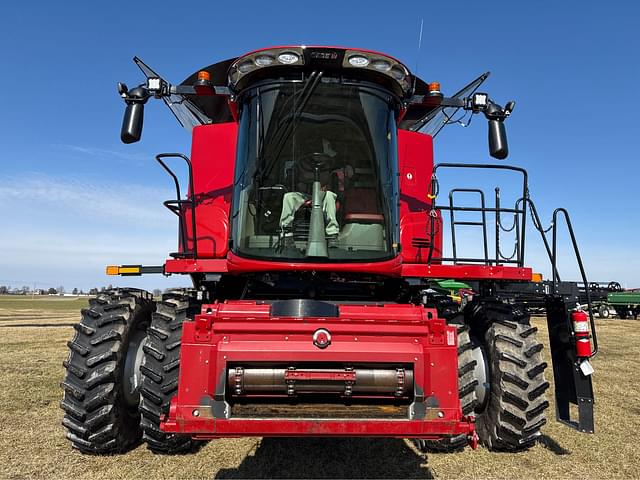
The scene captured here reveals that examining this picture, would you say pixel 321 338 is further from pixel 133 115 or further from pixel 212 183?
pixel 212 183

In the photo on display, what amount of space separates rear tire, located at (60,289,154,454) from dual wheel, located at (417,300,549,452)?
2761mm

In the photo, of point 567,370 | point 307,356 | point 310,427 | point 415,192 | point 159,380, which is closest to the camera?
point 310,427

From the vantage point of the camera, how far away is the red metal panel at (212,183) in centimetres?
485

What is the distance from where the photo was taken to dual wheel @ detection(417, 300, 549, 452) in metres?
4.28

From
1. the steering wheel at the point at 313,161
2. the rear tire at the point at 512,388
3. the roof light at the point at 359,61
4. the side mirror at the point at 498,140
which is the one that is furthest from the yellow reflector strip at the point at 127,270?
the side mirror at the point at 498,140

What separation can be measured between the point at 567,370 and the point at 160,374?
12.5 ft

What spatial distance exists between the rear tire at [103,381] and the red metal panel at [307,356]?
50.3 inches

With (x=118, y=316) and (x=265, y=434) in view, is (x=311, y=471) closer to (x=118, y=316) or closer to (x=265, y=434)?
(x=265, y=434)

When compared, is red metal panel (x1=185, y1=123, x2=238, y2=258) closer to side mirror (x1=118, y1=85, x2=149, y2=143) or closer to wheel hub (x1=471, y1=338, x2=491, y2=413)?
side mirror (x1=118, y1=85, x2=149, y2=143)

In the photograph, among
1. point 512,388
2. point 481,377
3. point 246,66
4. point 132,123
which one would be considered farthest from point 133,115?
point 512,388

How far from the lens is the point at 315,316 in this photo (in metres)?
3.51

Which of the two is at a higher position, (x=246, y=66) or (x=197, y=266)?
(x=246, y=66)

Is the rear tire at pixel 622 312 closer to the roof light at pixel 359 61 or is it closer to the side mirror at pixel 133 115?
the roof light at pixel 359 61

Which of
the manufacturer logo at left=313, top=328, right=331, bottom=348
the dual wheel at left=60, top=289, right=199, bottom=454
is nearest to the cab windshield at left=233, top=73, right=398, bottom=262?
the manufacturer logo at left=313, top=328, right=331, bottom=348
